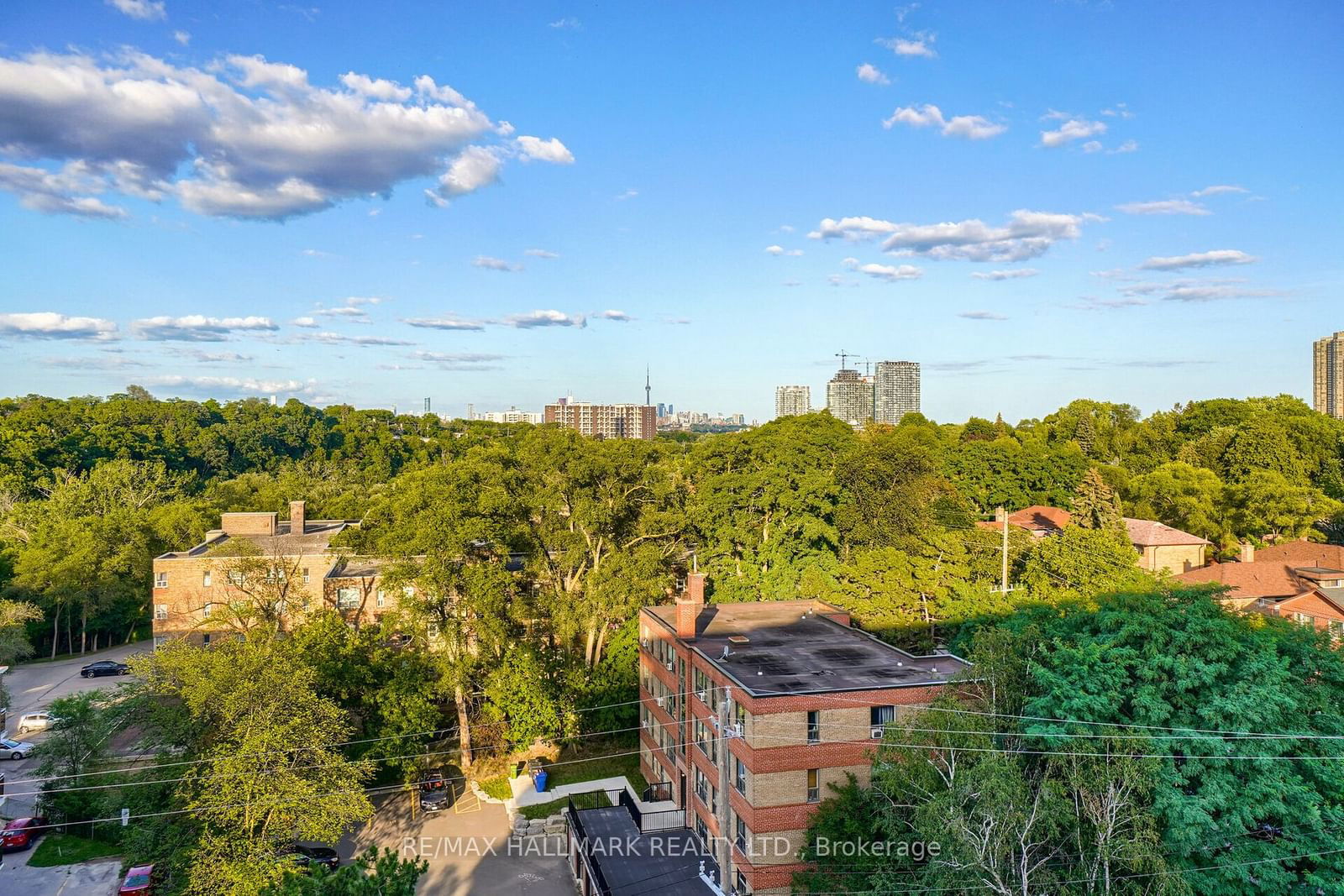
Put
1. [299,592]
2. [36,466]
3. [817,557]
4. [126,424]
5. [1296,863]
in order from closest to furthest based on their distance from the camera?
1. [1296,863]
2. [299,592]
3. [817,557]
4. [36,466]
5. [126,424]

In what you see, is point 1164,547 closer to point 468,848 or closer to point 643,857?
point 643,857

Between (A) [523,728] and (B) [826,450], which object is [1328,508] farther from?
(A) [523,728]

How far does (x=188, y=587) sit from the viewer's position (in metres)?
39.2

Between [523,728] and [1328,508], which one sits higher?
[1328,508]

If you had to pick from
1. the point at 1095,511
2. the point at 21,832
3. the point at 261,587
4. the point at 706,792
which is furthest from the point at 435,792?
the point at 1095,511

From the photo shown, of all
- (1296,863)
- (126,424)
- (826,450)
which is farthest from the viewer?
(126,424)

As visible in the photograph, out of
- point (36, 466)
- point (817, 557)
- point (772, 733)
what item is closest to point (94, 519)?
point (36, 466)

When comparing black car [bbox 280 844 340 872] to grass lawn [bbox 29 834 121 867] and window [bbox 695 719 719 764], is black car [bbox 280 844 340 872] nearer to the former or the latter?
grass lawn [bbox 29 834 121 867]

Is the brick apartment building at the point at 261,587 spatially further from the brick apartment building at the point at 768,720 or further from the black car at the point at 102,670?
the brick apartment building at the point at 768,720

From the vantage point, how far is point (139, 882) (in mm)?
22250

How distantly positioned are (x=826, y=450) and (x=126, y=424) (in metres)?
85.9

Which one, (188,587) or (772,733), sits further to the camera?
(188,587)

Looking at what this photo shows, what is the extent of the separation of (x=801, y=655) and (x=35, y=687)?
41.7m

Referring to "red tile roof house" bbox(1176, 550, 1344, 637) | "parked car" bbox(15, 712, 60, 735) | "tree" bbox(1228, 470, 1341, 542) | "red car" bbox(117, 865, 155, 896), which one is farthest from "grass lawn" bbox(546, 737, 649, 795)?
"tree" bbox(1228, 470, 1341, 542)
